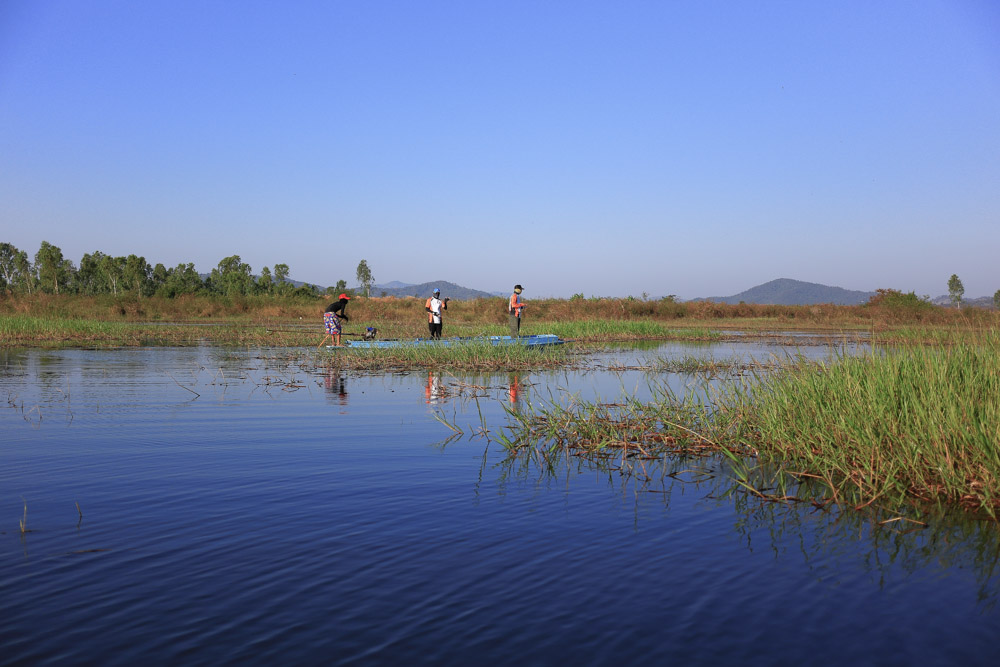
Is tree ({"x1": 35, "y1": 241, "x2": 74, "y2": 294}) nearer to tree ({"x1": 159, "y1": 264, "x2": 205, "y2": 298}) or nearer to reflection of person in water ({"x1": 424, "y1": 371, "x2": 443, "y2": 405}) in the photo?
tree ({"x1": 159, "y1": 264, "x2": 205, "y2": 298})

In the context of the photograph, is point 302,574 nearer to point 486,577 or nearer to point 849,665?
point 486,577

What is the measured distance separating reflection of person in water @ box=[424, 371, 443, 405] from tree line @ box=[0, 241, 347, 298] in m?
49.5

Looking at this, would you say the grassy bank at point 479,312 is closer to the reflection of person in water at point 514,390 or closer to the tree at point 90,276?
the reflection of person in water at point 514,390

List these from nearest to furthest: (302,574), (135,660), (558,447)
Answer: (135,660), (302,574), (558,447)

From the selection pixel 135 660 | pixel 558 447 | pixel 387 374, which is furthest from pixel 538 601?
pixel 387 374

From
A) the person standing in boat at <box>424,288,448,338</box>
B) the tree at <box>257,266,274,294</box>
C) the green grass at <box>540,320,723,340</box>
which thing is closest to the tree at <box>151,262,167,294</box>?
the tree at <box>257,266,274,294</box>

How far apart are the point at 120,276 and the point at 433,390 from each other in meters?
73.7

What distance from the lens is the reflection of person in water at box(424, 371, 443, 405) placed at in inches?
528

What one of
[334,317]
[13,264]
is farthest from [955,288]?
[13,264]

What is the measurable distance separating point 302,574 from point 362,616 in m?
0.78

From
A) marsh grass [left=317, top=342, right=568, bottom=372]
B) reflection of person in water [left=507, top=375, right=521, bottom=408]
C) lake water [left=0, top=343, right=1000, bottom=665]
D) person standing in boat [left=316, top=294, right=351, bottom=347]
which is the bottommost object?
lake water [left=0, top=343, right=1000, bottom=665]

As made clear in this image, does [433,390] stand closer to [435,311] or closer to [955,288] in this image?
[435,311]

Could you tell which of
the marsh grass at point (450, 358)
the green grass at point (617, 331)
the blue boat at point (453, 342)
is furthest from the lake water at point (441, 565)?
the green grass at point (617, 331)

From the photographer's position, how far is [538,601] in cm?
437
